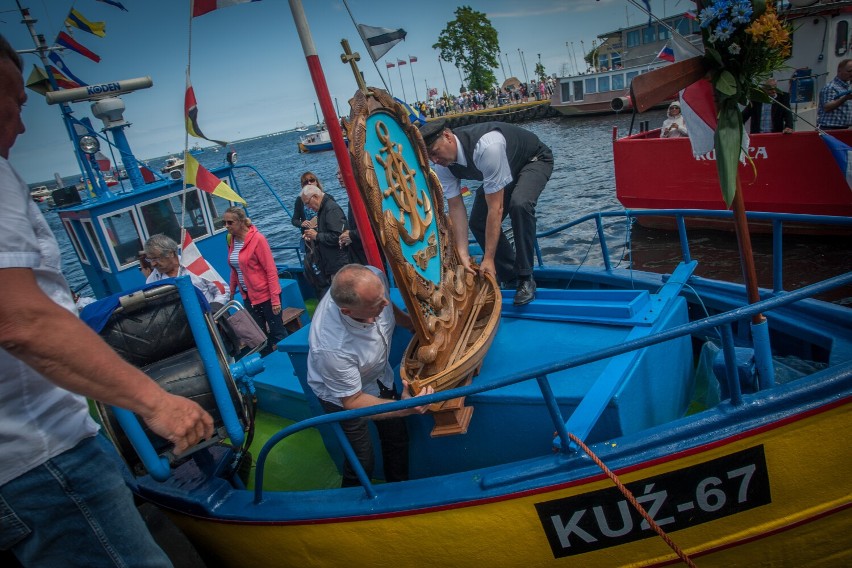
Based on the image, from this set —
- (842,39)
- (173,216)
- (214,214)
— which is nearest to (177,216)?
(173,216)

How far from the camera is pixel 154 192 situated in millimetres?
7207

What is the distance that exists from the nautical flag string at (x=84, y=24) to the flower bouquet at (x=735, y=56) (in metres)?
8.08

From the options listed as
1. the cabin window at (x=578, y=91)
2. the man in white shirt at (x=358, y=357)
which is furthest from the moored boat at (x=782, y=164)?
the cabin window at (x=578, y=91)

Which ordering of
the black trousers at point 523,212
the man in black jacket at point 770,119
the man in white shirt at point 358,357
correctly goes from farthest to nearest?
1. the man in black jacket at point 770,119
2. the black trousers at point 523,212
3. the man in white shirt at point 358,357

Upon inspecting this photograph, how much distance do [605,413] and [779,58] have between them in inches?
70.6

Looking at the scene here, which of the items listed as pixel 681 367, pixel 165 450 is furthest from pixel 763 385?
pixel 165 450

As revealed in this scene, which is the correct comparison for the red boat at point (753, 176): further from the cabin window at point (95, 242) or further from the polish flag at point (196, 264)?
the cabin window at point (95, 242)

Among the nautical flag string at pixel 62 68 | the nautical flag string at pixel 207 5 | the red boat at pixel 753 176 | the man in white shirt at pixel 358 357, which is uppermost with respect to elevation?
the nautical flag string at pixel 62 68

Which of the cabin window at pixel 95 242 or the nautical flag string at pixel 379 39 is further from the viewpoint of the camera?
the cabin window at pixel 95 242

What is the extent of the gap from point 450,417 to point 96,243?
6.60 metres

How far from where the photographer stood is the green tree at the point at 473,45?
53.0m

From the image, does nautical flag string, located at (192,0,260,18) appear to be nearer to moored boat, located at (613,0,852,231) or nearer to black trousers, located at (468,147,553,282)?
black trousers, located at (468,147,553,282)

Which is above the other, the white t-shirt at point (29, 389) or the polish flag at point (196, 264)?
the white t-shirt at point (29, 389)

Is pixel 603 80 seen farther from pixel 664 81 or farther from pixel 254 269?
pixel 664 81
